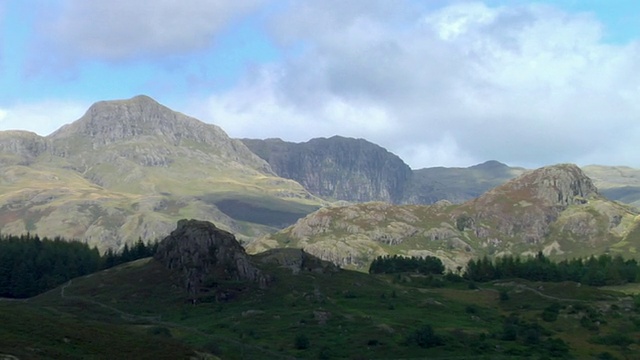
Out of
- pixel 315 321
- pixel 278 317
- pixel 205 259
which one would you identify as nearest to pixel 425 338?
pixel 315 321

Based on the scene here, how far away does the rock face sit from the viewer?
180m

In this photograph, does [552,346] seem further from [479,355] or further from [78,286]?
[78,286]

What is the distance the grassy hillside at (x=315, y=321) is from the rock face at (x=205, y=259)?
4.13 metres

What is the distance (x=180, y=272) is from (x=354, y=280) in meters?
46.4

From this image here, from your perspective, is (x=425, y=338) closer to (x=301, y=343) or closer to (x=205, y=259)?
(x=301, y=343)

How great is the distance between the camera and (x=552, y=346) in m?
130

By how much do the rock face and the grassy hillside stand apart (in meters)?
4.13

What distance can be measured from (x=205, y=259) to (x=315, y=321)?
4972cm

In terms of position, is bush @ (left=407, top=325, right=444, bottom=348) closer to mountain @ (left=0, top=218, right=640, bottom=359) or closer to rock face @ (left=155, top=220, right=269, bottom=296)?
mountain @ (left=0, top=218, right=640, bottom=359)

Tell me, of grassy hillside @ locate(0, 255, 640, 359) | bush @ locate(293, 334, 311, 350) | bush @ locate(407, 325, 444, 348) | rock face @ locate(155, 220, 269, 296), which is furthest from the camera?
rock face @ locate(155, 220, 269, 296)

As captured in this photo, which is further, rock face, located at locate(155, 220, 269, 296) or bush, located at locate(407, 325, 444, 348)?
rock face, located at locate(155, 220, 269, 296)

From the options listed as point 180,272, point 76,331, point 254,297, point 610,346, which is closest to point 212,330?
point 254,297

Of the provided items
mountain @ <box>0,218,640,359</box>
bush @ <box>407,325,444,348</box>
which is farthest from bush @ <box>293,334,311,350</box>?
bush @ <box>407,325,444,348</box>

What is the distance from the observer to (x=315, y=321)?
476 feet
